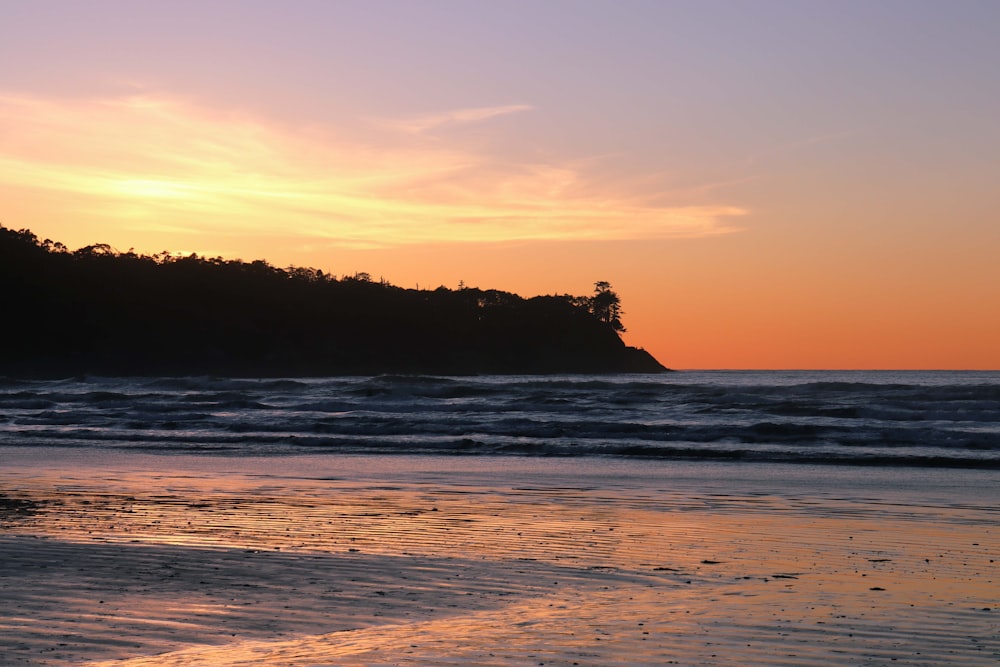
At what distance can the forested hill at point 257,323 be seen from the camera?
327ft

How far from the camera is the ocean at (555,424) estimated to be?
22547mm

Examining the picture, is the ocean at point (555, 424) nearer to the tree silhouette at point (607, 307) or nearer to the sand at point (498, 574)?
the sand at point (498, 574)

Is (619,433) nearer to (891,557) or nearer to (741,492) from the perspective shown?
(741,492)

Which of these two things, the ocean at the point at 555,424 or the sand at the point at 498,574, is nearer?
the sand at the point at 498,574

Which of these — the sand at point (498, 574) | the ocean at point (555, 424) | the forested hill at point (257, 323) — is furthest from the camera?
the forested hill at point (257, 323)

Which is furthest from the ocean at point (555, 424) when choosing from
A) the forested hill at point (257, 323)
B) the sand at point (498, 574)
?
the forested hill at point (257, 323)

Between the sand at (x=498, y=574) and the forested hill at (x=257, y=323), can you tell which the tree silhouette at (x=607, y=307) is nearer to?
the forested hill at (x=257, y=323)

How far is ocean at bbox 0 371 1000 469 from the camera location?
888 inches

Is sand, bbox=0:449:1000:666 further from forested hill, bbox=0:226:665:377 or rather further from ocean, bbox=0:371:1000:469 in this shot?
forested hill, bbox=0:226:665:377

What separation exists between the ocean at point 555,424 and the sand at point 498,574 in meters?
6.82

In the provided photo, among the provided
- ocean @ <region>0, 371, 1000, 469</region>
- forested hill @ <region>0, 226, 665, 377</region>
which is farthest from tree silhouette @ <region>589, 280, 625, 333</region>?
ocean @ <region>0, 371, 1000, 469</region>

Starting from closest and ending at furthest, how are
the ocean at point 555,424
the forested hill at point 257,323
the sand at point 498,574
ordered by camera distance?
the sand at point 498,574, the ocean at point 555,424, the forested hill at point 257,323

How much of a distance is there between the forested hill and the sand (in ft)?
281

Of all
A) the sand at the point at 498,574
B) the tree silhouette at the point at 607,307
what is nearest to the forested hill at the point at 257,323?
the tree silhouette at the point at 607,307
